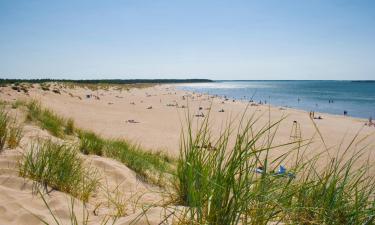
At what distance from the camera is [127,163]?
4188 mm

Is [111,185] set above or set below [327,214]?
below

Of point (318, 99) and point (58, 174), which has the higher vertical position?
point (58, 174)

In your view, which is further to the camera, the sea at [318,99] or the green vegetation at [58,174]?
the sea at [318,99]

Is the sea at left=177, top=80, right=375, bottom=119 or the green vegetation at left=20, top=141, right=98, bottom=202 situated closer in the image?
the green vegetation at left=20, top=141, right=98, bottom=202

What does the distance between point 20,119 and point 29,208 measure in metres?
4.16

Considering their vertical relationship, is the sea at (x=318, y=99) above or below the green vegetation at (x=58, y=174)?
below

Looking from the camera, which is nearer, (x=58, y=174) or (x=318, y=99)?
(x=58, y=174)

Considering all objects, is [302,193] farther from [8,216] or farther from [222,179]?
[8,216]

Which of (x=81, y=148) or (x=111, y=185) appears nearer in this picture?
(x=111, y=185)

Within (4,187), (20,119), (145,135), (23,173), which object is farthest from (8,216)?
(145,135)

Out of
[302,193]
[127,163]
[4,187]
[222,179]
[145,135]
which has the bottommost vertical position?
[145,135]

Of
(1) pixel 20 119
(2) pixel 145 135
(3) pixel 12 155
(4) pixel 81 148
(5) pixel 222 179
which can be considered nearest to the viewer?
(5) pixel 222 179

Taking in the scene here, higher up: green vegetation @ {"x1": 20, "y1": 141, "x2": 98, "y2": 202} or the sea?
green vegetation @ {"x1": 20, "y1": 141, "x2": 98, "y2": 202}

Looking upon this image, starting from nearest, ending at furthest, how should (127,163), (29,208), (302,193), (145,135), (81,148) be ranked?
(302,193), (29,208), (127,163), (81,148), (145,135)
